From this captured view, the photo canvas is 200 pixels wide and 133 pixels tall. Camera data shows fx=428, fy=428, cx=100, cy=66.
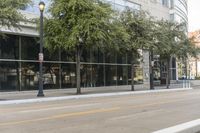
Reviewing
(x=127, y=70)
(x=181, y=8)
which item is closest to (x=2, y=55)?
(x=127, y=70)

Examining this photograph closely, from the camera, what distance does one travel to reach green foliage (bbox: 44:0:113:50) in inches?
1336

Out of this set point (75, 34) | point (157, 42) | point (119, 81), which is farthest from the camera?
point (119, 81)

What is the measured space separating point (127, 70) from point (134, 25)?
40.2 feet

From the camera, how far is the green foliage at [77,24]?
33.9 meters

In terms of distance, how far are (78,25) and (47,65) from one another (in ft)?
28.5

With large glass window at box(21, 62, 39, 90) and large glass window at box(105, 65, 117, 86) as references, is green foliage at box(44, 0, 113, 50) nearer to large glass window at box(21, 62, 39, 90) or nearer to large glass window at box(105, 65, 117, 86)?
large glass window at box(21, 62, 39, 90)

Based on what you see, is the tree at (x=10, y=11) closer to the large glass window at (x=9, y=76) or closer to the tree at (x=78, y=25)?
the tree at (x=78, y=25)

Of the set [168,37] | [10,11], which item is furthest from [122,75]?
[10,11]

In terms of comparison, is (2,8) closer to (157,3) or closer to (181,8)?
(157,3)

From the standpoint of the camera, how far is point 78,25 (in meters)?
34.0

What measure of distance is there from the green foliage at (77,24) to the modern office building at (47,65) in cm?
309

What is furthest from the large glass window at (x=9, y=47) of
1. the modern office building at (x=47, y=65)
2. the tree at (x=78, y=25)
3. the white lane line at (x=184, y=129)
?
the white lane line at (x=184, y=129)

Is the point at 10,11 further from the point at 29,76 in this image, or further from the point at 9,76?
the point at 29,76

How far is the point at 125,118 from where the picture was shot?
15922 millimetres
